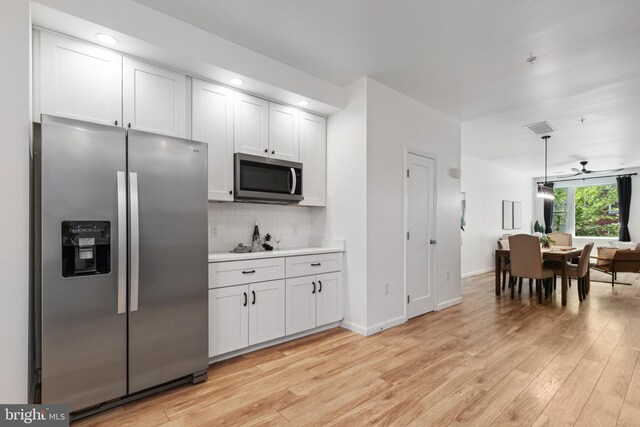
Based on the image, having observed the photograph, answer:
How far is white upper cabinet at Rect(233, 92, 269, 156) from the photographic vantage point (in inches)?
122

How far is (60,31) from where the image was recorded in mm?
2188

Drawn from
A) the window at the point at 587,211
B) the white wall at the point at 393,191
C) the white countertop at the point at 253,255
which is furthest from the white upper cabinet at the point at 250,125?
the window at the point at 587,211

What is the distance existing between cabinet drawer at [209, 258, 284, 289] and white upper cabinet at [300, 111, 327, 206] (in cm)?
92

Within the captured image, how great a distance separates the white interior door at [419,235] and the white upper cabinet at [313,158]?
3.55ft

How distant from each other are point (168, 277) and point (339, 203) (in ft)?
6.77

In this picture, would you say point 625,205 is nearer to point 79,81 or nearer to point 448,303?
point 448,303

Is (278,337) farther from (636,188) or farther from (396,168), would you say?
(636,188)

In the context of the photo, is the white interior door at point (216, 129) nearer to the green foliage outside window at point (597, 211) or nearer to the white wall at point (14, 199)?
the white wall at point (14, 199)

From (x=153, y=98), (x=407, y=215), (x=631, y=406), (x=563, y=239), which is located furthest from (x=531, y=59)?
(x=563, y=239)

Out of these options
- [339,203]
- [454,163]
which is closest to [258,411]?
[339,203]

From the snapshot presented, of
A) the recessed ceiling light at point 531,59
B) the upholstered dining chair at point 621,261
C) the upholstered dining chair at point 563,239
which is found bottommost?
Result: the upholstered dining chair at point 621,261

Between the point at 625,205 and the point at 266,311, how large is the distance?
1059cm

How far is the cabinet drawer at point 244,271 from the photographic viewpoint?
103 inches

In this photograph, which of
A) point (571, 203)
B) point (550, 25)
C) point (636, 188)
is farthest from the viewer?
point (571, 203)
